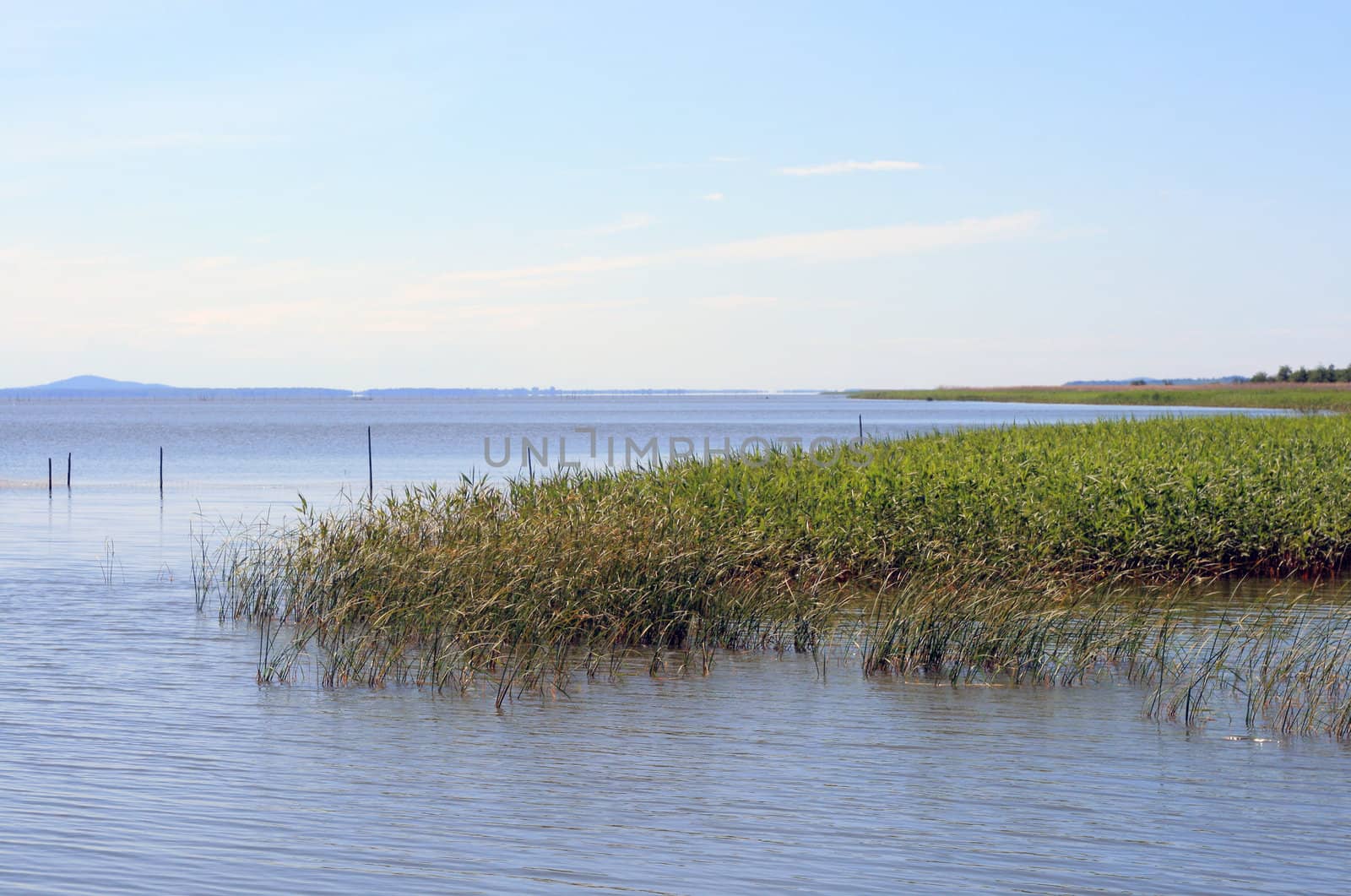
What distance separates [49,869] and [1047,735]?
897 centimetres

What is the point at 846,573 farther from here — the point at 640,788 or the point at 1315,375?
the point at 1315,375

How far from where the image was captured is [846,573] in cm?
2253

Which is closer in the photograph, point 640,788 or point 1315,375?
point 640,788

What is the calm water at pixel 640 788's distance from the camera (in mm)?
9008

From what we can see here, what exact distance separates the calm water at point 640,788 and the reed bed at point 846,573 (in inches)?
34.4

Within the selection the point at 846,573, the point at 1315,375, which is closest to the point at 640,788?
the point at 846,573

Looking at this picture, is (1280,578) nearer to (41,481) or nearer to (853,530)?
(853,530)

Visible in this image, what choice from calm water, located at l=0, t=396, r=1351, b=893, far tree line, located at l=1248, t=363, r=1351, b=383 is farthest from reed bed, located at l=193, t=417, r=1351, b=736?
far tree line, located at l=1248, t=363, r=1351, b=383

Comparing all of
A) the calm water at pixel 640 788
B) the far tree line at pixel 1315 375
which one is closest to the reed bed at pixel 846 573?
the calm water at pixel 640 788

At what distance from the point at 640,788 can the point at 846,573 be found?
39.4ft

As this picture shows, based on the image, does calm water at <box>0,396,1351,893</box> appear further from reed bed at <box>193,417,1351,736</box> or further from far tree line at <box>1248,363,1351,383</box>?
far tree line at <box>1248,363,1351,383</box>

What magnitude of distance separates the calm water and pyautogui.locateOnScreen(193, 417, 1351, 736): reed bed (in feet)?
2.87

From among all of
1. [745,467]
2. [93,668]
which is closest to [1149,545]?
[745,467]

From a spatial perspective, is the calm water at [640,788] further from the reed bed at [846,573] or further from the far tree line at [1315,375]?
the far tree line at [1315,375]
